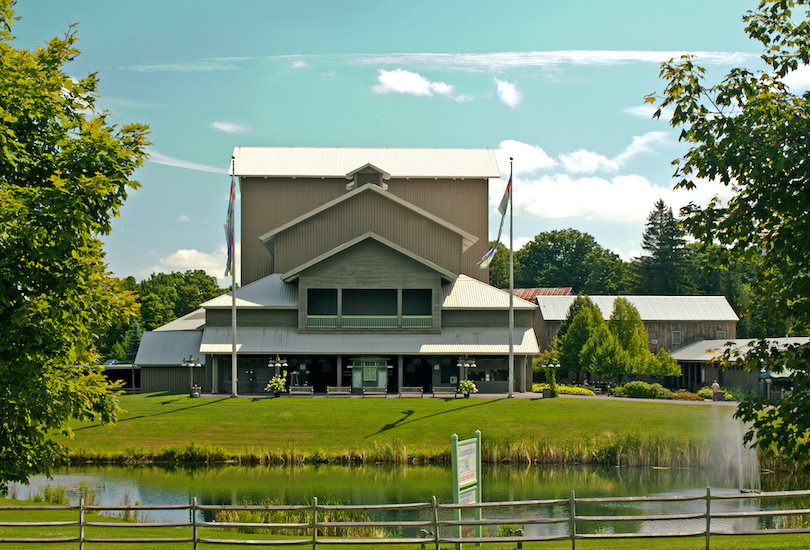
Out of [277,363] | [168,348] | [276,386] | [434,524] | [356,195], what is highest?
[356,195]

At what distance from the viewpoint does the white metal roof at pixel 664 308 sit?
67.2m

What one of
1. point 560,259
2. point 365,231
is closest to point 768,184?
point 365,231

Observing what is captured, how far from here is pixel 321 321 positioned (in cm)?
5031

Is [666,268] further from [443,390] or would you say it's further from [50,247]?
[50,247]

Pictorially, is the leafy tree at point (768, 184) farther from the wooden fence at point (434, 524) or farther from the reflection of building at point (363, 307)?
the reflection of building at point (363, 307)

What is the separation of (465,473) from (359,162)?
164 feet

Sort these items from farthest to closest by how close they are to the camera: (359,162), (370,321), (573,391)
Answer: (359,162), (573,391), (370,321)

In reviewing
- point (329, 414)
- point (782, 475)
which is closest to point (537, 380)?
point (329, 414)

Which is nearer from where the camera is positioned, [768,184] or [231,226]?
[768,184]

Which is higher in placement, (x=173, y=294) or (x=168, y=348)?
(x=173, y=294)

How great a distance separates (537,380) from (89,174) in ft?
176

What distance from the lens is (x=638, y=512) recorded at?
23.5 m

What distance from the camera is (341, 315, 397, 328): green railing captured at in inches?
1984

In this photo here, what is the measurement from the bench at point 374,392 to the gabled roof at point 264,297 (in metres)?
7.66
